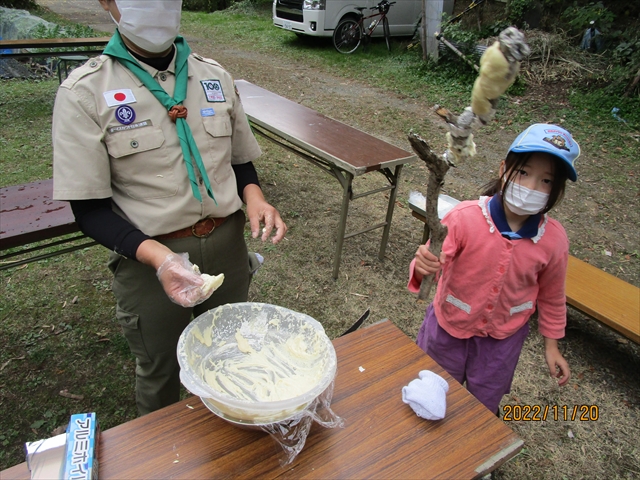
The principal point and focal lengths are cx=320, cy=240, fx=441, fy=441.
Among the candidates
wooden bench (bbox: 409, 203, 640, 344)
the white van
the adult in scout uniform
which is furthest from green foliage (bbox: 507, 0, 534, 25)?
the adult in scout uniform

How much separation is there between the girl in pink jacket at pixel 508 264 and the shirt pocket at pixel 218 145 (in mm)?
796

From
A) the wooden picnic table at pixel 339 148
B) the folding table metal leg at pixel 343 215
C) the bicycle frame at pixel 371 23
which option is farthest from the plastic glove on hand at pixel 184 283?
the bicycle frame at pixel 371 23

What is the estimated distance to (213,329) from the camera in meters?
1.40

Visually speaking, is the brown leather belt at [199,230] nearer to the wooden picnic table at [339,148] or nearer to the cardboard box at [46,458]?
the cardboard box at [46,458]

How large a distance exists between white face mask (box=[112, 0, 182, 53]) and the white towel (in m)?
1.36

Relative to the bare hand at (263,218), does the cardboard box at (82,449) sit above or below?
below

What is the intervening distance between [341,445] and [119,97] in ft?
4.09

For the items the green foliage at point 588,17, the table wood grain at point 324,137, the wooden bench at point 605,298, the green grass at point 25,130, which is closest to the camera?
the wooden bench at point 605,298

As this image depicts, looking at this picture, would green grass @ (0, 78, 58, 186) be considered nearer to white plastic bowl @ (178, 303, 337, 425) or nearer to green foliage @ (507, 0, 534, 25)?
white plastic bowl @ (178, 303, 337, 425)

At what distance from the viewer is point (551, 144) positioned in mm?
1483

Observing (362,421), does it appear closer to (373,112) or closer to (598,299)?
(598,299)

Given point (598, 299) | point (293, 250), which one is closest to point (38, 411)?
point (293, 250)

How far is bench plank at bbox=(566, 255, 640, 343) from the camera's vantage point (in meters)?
2.67

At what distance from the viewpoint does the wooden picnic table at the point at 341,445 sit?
115cm
